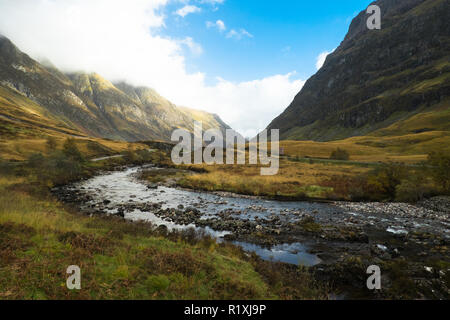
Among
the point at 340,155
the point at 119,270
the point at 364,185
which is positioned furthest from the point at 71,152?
the point at 340,155

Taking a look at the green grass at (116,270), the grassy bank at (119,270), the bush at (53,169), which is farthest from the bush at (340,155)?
the bush at (53,169)

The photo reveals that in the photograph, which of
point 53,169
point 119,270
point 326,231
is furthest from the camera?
point 53,169

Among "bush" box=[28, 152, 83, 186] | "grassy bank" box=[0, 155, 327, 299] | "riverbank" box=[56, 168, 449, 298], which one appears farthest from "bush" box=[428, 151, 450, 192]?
"bush" box=[28, 152, 83, 186]

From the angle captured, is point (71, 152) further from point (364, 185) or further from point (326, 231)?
point (364, 185)

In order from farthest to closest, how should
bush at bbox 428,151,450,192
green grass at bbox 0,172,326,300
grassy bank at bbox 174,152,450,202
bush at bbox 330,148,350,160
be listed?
bush at bbox 330,148,350,160 → grassy bank at bbox 174,152,450,202 → bush at bbox 428,151,450,192 → green grass at bbox 0,172,326,300

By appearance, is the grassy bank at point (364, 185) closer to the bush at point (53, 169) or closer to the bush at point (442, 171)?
the bush at point (442, 171)

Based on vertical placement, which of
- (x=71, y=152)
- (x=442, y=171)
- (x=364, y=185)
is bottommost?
(x=364, y=185)

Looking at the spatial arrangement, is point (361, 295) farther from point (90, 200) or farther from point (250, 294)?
point (90, 200)

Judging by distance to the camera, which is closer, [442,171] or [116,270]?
[116,270]

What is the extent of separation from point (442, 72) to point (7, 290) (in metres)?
261

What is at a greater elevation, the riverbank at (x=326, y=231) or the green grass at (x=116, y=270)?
the green grass at (x=116, y=270)

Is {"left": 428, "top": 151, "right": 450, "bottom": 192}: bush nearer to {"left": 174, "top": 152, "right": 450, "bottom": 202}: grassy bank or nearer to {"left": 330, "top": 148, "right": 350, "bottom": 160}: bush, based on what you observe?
{"left": 174, "top": 152, "right": 450, "bottom": 202}: grassy bank

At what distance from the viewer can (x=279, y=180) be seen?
4559cm
